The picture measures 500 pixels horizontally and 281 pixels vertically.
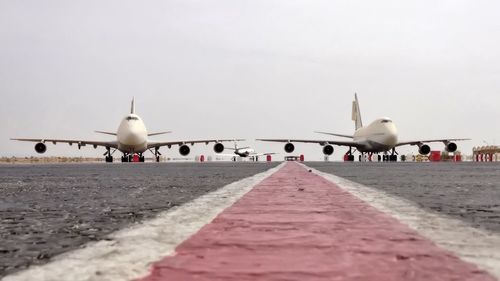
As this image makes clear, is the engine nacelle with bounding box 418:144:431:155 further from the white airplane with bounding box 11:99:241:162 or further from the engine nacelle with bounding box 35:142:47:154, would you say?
the engine nacelle with bounding box 35:142:47:154

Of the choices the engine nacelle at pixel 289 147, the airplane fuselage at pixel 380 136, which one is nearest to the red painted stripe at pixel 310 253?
the airplane fuselage at pixel 380 136

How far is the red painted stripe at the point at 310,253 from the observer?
188 cm

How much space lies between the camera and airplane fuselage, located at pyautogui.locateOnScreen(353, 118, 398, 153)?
152 feet

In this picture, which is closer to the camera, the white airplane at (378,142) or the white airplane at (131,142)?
the white airplane at (131,142)

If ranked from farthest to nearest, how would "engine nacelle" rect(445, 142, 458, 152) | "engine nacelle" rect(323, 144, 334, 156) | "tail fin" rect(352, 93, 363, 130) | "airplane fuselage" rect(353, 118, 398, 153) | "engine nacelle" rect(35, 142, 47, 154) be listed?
"tail fin" rect(352, 93, 363, 130) < "engine nacelle" rect(323, 144, 334, 156) < "engine nacelle" rect(445, 142, 458, 152) < "airplane fuselage" rect(353, 118, 398, 153) < "engine nacelle" rect(35, 142, 47, 154)

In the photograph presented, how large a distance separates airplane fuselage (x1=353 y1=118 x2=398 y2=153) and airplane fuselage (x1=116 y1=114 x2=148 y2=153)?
18358mm

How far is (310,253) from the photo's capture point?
2.31m

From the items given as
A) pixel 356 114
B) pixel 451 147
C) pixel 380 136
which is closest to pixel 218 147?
A: pixel 380 136

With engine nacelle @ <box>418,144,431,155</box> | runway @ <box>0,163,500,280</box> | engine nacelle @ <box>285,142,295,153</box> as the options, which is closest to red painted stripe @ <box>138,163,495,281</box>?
runway @ <box>0,163,500,280</box>

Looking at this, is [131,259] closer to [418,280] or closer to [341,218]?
[418,280]

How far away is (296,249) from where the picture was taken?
95.2 inches

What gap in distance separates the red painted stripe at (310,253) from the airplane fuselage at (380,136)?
4366 cm

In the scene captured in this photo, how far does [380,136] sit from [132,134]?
1950 centimetres

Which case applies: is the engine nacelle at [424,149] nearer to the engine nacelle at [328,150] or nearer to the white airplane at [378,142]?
the white airplane at [378,142]
